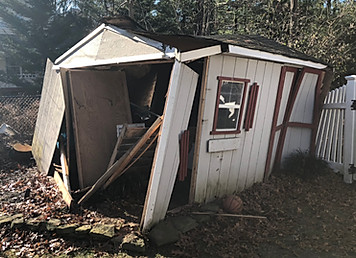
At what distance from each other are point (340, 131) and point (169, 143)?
433cm

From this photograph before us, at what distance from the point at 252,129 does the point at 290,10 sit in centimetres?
746

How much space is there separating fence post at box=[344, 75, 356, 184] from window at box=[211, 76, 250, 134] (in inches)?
101

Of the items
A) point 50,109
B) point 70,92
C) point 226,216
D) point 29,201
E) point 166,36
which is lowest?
point 29,201

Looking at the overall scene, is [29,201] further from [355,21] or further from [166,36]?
[355,21]

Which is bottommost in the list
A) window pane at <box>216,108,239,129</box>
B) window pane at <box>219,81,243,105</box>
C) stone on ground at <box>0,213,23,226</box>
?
stone on ground at <box>0,213,23,226</box>

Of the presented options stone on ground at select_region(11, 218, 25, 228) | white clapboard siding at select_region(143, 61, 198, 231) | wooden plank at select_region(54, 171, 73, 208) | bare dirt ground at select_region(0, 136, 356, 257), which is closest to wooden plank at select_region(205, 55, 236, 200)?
bare dirt ground at select_region(0, 136, 356, 257)

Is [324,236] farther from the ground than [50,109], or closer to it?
closer to it

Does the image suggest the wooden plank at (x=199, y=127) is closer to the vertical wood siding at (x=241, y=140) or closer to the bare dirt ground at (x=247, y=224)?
the vertical wood siding at (x=241, y=140)

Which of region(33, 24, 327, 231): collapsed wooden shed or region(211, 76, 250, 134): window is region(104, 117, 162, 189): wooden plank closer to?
region(33, 24, 327, 231): collapsed wooden shed

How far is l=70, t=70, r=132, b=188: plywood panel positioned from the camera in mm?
5160

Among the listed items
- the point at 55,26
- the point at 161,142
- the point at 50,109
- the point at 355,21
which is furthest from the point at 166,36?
the point at 55,26

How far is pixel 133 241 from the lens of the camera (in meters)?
3.53

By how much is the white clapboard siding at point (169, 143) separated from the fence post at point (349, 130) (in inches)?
145

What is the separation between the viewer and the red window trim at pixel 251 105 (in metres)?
4.93
